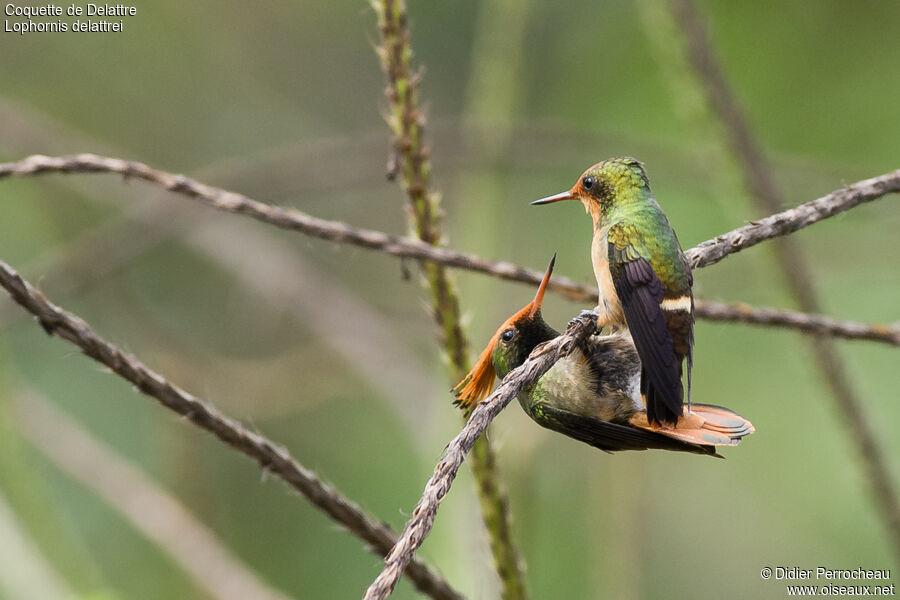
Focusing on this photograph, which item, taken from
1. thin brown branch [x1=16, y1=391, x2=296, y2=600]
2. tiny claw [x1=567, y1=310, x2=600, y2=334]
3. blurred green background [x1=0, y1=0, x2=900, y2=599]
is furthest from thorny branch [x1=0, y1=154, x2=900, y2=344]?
thin brown branch [x1=16, y1=391, x2=296, y2=600]

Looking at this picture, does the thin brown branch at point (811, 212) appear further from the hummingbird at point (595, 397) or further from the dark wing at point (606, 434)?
the dark wing at point (606, 434)

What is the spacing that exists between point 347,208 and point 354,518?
5.82 m

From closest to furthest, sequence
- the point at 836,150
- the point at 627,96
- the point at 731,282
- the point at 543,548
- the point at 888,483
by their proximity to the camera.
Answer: the point at 888,483 → the point at 731,282 → the point at 543,548 → the point at 836,150 → the point at 627,96

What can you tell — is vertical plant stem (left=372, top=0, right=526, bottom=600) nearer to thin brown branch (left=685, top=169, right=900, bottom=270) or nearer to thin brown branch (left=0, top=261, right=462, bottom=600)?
thin brown branch (left=0, top=261, right=462, bottom=600)

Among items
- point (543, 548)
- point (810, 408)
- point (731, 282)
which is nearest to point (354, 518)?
point (731, 282)

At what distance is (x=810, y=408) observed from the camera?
19.1 ft

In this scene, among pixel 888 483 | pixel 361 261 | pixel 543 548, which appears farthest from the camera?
pixel 361 261

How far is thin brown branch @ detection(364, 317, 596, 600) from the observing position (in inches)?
40.6

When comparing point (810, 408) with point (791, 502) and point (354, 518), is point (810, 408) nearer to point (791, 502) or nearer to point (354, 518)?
point (791, 502)

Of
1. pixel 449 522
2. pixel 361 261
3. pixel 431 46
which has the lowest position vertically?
pixel 449 522

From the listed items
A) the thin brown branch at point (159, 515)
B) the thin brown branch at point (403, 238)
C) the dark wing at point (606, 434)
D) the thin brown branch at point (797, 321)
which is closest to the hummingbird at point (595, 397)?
the dark wing at point (606, 434)

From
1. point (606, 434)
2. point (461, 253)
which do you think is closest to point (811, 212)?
point (606, 434)

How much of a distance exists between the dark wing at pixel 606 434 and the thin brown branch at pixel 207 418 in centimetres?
44

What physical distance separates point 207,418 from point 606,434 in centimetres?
68
